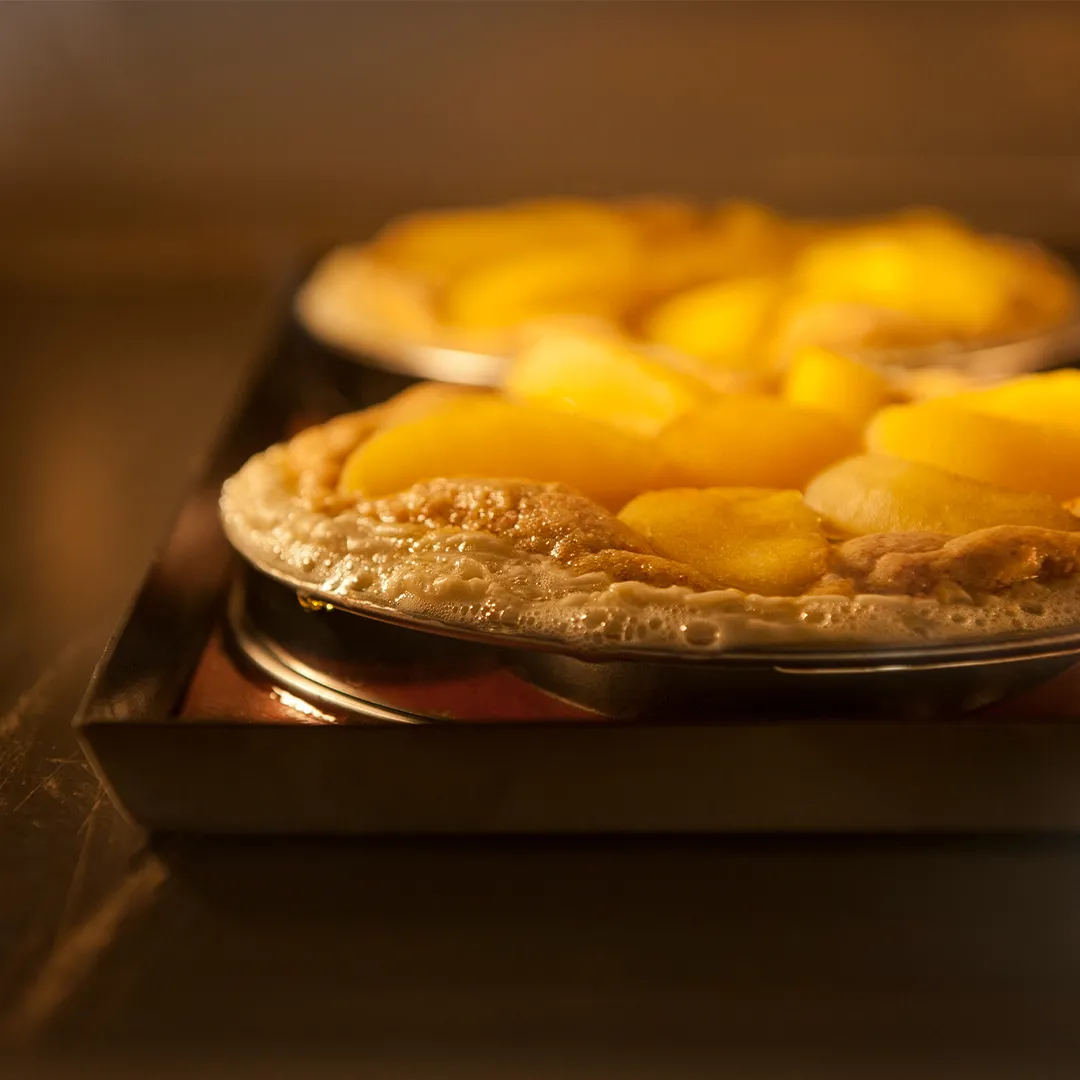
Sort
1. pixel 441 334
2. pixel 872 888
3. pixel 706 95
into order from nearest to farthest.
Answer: pixel 872 888, pixel 441 334, pixel 706 95

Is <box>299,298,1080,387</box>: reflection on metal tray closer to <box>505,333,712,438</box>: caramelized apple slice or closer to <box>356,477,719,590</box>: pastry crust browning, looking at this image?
<box>505,333,712,438</box>: caramelized apple slice

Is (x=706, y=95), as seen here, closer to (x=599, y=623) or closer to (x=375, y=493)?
(x=375, y=493)

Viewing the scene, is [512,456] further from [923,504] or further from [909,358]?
[909,358]

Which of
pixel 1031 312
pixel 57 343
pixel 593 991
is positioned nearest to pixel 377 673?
pixel 593 991

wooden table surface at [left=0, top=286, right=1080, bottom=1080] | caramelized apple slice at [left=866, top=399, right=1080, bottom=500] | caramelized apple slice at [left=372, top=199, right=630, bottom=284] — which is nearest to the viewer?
wooden table surface at [left=0, top=286, right=1080, bottom=1080]

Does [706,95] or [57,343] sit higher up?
[706,95]

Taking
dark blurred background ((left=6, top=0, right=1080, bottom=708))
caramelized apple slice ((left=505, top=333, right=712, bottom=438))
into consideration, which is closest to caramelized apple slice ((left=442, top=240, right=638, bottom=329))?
caramelized apple slice ((left=505, top=333, right=712, bottom=438))

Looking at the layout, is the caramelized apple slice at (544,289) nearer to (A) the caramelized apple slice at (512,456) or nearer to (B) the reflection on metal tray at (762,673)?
(A) the caramelized apple slice at (512,456)

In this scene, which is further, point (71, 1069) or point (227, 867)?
point (227, 867)
